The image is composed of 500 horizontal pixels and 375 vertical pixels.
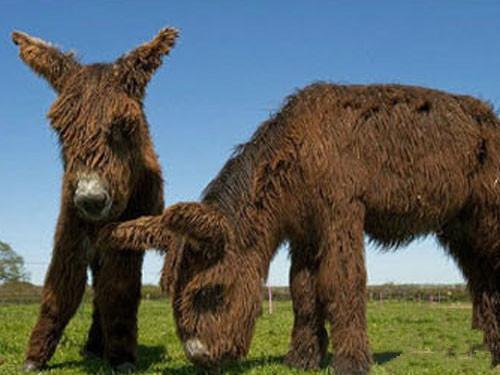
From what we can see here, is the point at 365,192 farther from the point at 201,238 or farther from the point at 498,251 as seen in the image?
the point at 498,251

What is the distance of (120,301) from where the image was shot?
707 centimetres

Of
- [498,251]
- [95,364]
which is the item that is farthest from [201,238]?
[498,251]

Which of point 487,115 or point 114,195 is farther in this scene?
point 487,115

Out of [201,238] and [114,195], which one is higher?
[114,195]

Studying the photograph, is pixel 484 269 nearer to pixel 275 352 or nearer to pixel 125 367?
pixel 275 352

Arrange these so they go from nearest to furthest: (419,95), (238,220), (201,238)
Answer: (201,238), (238,220), (419,95)

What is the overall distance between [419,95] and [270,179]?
2299mm

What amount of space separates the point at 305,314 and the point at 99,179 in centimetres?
317

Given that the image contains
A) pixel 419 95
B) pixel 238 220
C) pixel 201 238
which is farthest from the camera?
pixel 419 95

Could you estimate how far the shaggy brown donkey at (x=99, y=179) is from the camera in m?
6.07

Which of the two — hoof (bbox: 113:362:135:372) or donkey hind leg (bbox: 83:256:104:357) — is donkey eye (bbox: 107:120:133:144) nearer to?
hoof (bbox: 113:362:135:372)

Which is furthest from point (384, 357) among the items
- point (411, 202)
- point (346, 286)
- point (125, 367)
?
point (125, 367)

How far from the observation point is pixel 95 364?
26.2ft

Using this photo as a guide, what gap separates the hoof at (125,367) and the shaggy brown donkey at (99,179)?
1 cm
